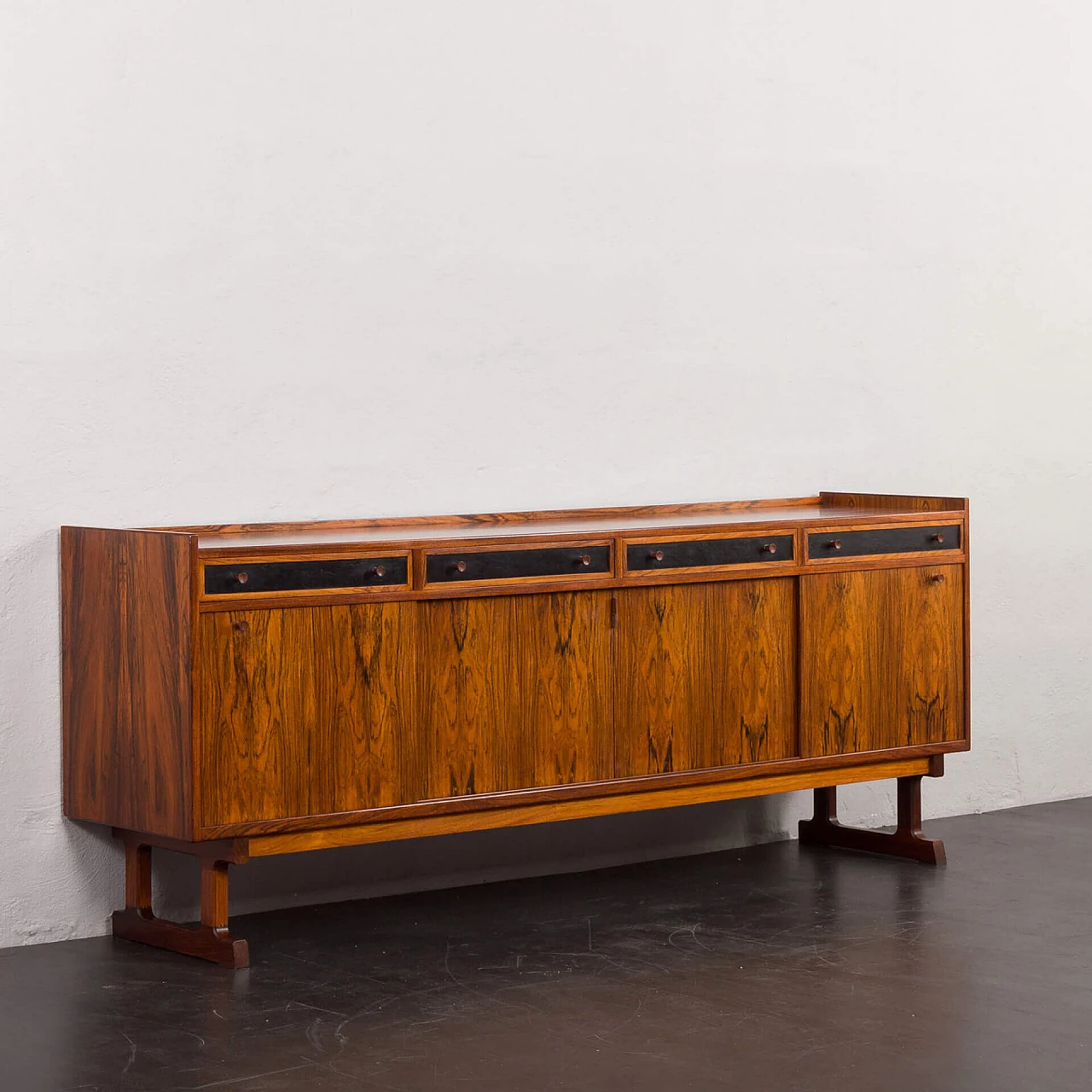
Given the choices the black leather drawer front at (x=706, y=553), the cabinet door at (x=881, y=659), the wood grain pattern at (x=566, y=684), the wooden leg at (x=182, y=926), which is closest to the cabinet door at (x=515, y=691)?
the wood grain pattern at (x=566, y=684)

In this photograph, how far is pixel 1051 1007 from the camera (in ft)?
13.1

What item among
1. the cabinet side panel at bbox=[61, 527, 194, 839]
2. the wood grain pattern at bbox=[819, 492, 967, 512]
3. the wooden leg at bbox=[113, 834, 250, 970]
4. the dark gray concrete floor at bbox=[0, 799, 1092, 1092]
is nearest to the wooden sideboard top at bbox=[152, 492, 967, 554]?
the wood grain pattern at bbox=[819, 492, 967, 512]

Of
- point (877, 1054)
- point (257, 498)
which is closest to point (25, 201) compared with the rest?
point (257, 498)

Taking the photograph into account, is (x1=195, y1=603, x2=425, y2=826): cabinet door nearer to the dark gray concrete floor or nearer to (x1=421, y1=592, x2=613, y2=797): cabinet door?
A: (x1=421, y1=592, x2=613, y2=797): cabinet door

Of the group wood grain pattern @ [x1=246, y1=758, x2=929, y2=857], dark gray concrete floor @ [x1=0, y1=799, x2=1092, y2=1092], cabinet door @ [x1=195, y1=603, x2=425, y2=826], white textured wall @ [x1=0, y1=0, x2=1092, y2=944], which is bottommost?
dark gray concrete floor @ [x1=0, y1=799, x2=1092, y2=1092]

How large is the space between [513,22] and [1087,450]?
2705 mm

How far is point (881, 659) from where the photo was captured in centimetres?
529

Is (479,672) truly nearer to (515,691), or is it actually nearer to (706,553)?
(515,691)

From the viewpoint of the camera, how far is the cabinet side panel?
4203mm

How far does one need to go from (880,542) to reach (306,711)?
1.82 m

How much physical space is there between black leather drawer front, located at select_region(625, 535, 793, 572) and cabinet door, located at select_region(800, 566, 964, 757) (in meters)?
0.14

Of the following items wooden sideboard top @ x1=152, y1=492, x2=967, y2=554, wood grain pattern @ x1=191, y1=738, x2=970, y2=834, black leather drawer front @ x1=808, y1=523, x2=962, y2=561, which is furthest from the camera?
black leather drawer front @ x1=808, y1=523, x2=962, y2=561

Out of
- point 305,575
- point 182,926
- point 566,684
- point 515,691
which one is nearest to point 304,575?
point 305,575

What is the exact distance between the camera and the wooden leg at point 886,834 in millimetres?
5496
